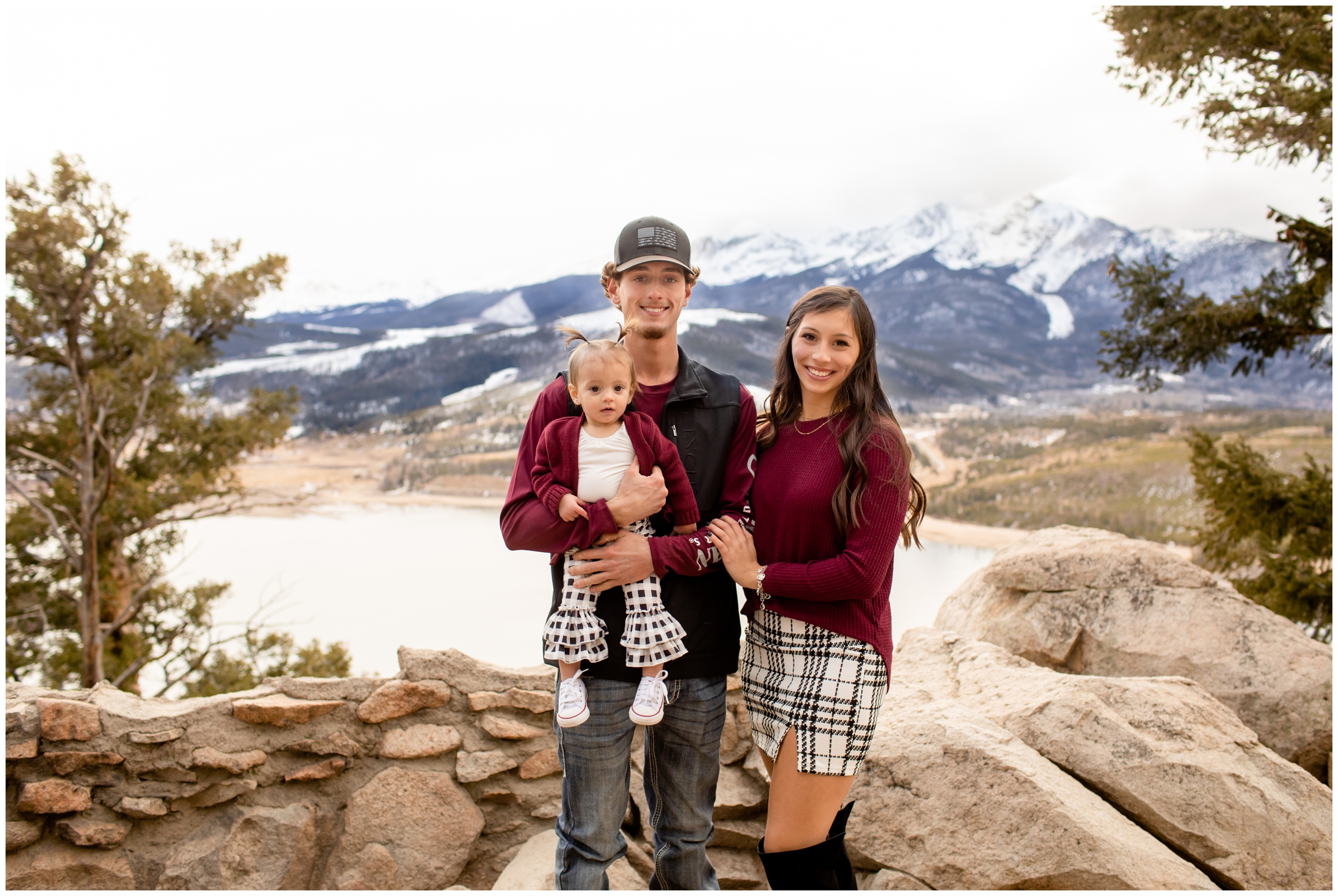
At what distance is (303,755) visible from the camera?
113 inches

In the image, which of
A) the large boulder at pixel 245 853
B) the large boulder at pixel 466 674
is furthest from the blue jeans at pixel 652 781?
the large boulder at pixel 245 853

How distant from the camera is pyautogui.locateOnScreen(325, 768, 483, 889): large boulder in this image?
280 cm

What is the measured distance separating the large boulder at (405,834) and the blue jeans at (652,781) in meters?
1.02

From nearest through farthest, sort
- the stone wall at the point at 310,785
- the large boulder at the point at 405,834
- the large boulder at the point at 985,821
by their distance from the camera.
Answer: the large boulder at the point at 985,821
the stone wall at the point at 310,785
the large boulder at the point at 405,834

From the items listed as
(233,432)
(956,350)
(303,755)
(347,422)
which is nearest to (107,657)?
(233,432)

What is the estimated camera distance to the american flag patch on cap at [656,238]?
206 cm

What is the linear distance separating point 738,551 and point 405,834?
196 centimetres

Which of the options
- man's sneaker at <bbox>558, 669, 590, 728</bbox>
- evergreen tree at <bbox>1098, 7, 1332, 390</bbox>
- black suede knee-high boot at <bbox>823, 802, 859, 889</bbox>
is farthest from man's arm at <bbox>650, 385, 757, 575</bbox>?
evergreen tree at <bbox>1098, 7, 1332, 390</bbox>

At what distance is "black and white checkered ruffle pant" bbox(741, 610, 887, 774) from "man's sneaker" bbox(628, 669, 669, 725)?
0.89ft

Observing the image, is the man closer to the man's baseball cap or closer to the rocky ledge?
the man's baseball cap

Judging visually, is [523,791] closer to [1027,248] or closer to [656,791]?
[656,791]

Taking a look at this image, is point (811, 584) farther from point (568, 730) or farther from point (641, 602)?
point (568, 730)

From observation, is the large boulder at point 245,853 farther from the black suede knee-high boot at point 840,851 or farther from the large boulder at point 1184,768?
the large boulder at point 1184,768

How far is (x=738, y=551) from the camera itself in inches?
74.6
